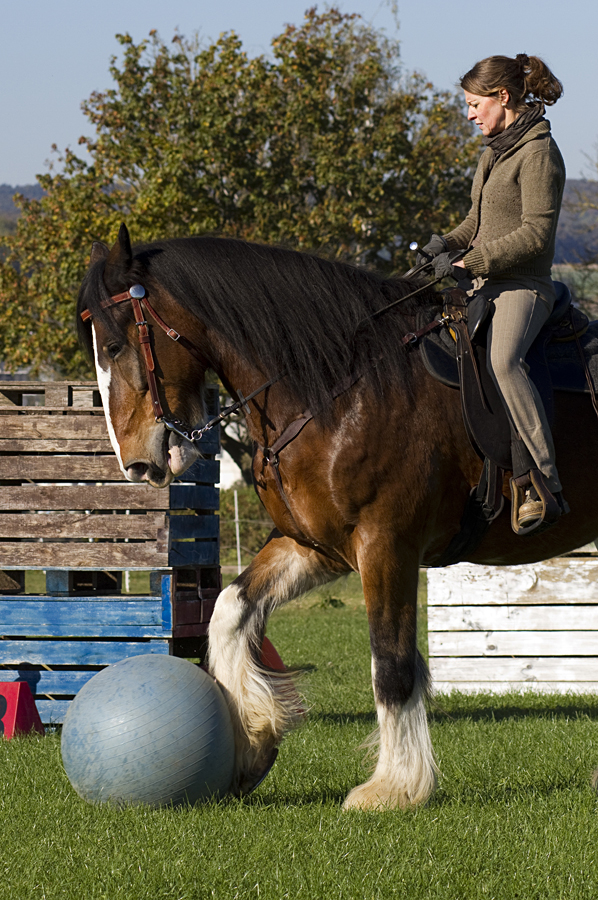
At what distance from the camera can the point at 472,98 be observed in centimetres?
493

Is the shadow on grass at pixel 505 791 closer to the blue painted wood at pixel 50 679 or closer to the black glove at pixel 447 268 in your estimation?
the black glove at pixel 447 268

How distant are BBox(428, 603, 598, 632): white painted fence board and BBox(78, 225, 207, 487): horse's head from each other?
4.83 m

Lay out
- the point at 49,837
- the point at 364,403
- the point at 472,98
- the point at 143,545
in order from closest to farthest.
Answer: the point at 49,837 < the point at 364,403 < the point at 472,98 < the point at 143,545

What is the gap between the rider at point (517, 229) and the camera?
4.58m

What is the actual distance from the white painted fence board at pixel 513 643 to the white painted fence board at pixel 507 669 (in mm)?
72

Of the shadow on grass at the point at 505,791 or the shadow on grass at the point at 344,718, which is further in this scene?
the shadow on grass at the point at 344,718

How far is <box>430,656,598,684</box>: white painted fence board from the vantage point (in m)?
8.84

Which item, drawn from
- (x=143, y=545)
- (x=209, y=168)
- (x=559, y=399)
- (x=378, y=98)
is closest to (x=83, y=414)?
(x=143, y=545)

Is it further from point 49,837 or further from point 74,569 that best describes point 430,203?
point 49,837

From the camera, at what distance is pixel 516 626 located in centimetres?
884

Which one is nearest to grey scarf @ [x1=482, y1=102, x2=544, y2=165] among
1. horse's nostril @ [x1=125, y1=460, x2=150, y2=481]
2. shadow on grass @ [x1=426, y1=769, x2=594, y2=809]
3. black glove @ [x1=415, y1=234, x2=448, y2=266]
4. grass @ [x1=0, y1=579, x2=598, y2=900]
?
black glove @ [x1=415, y1=234, x2=448, y2=266]

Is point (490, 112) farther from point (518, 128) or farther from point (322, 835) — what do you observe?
point (322, 835)

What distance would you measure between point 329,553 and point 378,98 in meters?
24.9

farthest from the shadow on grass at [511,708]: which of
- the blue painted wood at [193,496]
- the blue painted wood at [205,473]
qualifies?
the blue painted wood at [205,473]
